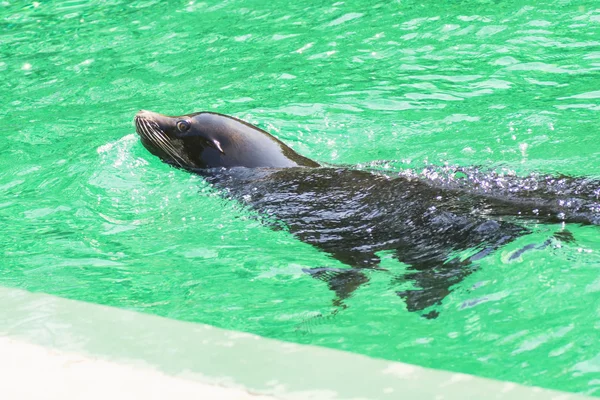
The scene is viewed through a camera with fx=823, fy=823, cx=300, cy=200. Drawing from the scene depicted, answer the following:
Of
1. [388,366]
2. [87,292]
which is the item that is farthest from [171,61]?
[388,366]

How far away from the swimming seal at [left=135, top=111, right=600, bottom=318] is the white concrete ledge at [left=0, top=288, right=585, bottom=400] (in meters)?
1.48

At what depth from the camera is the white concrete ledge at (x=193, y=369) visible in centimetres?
245

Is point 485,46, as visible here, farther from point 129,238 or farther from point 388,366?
point 388,366

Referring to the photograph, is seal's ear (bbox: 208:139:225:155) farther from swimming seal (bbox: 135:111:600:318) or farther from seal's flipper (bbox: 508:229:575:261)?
seal's flipper (bbox: 508:229:575:261)

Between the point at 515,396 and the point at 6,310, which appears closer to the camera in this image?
the point at 515,396

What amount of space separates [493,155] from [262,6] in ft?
16.3

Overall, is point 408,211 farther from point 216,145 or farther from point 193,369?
point 193,369

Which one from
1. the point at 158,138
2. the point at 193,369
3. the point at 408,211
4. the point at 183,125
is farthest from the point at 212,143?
the point at 193,369

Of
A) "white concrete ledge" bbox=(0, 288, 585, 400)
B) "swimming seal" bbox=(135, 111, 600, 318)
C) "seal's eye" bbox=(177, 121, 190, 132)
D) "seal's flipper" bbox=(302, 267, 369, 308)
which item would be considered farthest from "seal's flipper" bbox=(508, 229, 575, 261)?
"seal's eye" bbox=(177, 121, 190, 132)

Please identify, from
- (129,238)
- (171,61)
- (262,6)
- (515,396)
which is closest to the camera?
(515,396)

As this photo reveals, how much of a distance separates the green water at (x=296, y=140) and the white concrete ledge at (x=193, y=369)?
101 cm

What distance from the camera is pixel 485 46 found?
26.1 ft

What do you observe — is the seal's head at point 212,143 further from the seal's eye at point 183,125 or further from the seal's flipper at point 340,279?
the seal's flipper at point 340,279

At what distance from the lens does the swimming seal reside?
4.52 metres
